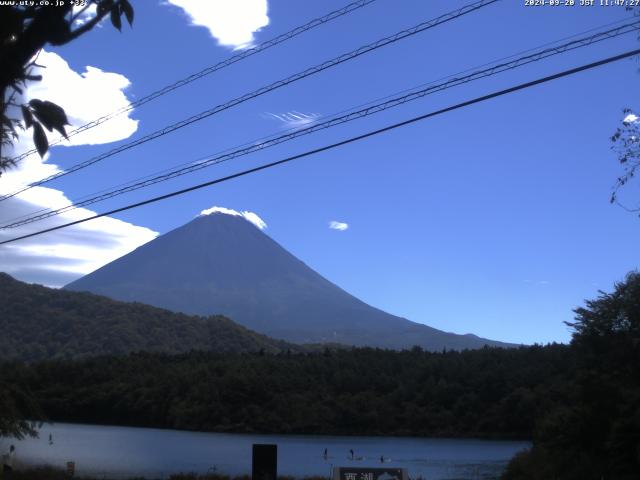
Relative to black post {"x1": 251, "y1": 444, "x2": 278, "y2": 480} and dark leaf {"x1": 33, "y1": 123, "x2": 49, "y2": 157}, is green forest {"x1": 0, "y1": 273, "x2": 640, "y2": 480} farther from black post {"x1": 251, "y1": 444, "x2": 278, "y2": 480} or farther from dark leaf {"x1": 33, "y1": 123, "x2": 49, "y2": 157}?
dark leaf {"x1": 33, "y1": 123, "x2": 49, "y2": 157}

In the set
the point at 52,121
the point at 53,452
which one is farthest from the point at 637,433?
the point at 53,452

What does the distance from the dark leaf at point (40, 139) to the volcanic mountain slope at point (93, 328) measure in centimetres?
12443

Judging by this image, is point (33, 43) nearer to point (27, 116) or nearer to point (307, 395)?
point (27, 116)

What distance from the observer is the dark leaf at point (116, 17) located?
11.1 ft

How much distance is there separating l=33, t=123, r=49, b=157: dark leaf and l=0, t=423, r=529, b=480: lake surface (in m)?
40.0

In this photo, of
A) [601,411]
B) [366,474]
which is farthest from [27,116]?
[601,411]

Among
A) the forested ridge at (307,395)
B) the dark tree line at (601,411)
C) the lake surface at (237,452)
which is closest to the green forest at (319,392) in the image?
the forested ridge at (307,395)

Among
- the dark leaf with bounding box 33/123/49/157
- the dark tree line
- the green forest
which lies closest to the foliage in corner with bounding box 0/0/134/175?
the dark leaf with bounding box 33/123/49/157

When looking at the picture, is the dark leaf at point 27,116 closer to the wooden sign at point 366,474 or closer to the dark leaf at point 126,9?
the dark leaf at point 126,9

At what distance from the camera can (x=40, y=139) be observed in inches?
128

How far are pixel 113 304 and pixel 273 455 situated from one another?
437ft

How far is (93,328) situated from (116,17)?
5282 inches

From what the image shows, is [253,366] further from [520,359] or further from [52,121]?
[52,121]

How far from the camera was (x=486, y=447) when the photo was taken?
237ft
